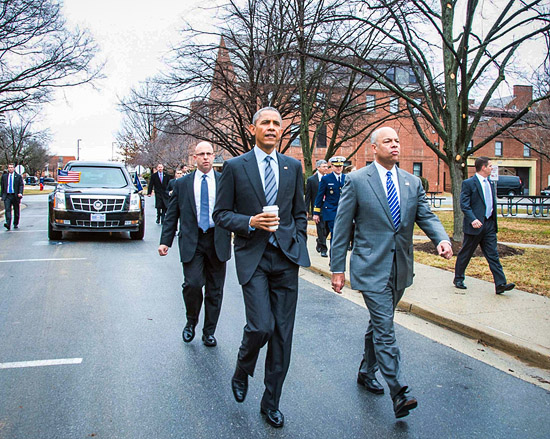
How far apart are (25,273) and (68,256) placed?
190 cm

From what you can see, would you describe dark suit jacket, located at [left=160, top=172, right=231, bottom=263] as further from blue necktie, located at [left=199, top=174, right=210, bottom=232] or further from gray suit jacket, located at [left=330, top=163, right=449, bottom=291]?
gray suit jacket, located at [left=330, top=163, right=449, bottom=291]

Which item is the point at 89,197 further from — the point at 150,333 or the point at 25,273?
the point at 150,333

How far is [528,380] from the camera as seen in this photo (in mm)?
4320

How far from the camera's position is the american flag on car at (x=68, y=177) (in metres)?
13.4

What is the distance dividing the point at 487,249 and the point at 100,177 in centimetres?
1019

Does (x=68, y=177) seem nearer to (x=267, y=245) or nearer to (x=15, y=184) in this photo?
(x=15, y=184)

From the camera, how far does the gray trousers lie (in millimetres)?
3486

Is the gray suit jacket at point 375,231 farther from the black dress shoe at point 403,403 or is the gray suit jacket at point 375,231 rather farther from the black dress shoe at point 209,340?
the black dress shoe at point 209,340

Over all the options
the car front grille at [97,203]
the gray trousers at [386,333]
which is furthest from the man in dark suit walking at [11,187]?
the gray trousers at [386,333]

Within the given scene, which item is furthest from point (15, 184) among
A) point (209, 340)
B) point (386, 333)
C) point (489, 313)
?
point (386, 333)

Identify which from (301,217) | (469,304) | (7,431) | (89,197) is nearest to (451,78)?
(469,304)

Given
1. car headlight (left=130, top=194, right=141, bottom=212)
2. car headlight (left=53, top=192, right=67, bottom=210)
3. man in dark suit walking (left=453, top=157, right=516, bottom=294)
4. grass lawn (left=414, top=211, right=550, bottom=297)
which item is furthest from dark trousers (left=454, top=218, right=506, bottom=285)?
car headlight (left=53, top=192, right=67, bottom=210)

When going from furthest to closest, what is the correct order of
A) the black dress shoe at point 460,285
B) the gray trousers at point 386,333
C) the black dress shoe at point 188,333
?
the black dress shoe at point 460,285
the black dress shoe at point 188,333
the gray trousers at point 386,333

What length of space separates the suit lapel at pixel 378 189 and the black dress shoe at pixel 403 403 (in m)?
1.16
